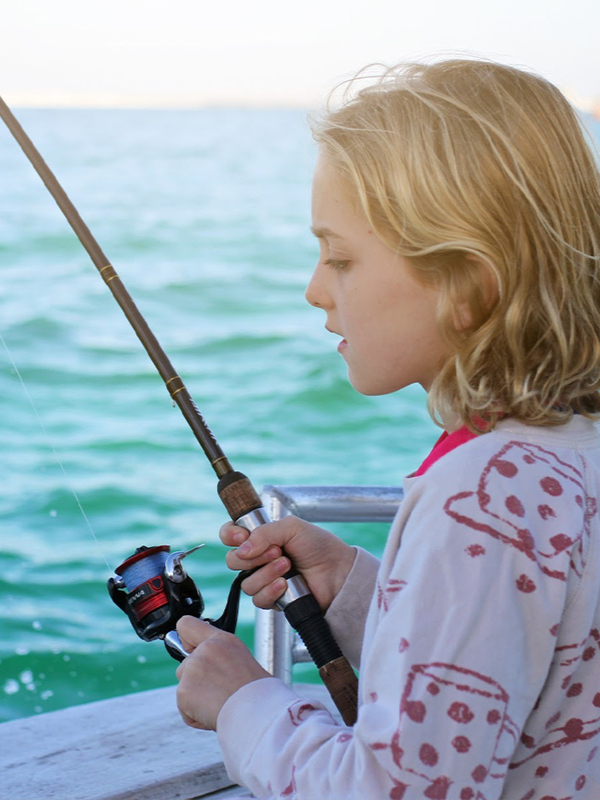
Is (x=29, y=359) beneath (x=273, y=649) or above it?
beneath

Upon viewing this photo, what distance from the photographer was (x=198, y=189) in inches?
675

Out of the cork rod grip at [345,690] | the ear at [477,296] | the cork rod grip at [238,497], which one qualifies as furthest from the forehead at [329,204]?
the cork rod grip at [345,690]

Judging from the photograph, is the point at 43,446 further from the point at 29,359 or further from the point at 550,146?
the point at 550,146

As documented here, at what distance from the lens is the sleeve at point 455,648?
0.77 meters

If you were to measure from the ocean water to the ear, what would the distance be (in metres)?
0.23

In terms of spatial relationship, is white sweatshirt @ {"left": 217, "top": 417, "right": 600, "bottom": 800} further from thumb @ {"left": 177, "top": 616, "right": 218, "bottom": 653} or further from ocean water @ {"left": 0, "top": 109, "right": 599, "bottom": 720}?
ocean water @ {"left": 0, "top": 109, "right": 599, "bottom": 720}

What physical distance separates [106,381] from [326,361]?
175 cm

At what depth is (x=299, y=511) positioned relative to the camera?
149cm

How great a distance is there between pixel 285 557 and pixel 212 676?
0.82ft

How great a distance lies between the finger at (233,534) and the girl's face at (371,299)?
29 cm

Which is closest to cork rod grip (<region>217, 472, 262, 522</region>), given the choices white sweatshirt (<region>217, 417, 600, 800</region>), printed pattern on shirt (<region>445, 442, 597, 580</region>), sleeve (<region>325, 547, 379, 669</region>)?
sleeve (<region>325, 547, 379, 669</region>)

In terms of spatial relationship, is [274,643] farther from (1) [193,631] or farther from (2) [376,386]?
(2) [376,386]

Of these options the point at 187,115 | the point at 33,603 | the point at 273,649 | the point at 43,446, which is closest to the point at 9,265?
the point at 43,446

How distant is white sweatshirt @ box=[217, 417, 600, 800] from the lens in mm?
770
